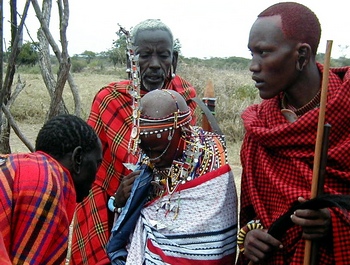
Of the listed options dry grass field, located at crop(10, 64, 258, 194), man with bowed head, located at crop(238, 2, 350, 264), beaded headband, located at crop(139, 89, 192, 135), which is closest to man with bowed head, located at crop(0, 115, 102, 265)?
beaded headband, located at crop(139, 89, 192, 135)

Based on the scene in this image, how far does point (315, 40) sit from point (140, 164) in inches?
37.2

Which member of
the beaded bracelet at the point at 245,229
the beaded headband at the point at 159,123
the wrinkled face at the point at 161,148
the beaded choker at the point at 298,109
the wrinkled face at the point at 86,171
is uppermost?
the beaded choker at the point at 298,109

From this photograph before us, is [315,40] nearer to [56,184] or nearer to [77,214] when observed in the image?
[56,184]

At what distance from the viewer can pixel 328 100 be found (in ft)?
6.47

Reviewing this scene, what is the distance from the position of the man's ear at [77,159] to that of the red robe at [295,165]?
68cm

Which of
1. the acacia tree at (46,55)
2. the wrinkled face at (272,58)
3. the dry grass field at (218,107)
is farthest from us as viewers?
the dry grass field at (218,107)

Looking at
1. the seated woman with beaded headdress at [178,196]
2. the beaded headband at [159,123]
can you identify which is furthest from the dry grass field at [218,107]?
the beaded headband at [159,123]

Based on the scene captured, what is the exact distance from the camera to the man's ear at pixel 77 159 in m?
2.18

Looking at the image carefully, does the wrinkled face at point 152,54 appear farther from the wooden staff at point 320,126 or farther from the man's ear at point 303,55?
the wooden staff at point 320,126

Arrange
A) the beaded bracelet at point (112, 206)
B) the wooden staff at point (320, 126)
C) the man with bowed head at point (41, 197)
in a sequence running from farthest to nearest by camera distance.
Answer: the beaded bracelet at point (112, 206) < the man with bowed head at point (41, 197) < the wooden staff at point (320, 126)

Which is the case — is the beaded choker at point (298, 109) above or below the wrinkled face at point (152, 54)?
below

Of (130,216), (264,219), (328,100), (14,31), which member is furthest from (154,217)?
(14,31)

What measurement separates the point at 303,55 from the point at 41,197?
111 cm

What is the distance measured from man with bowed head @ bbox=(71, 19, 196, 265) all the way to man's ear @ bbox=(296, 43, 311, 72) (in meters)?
0.96
